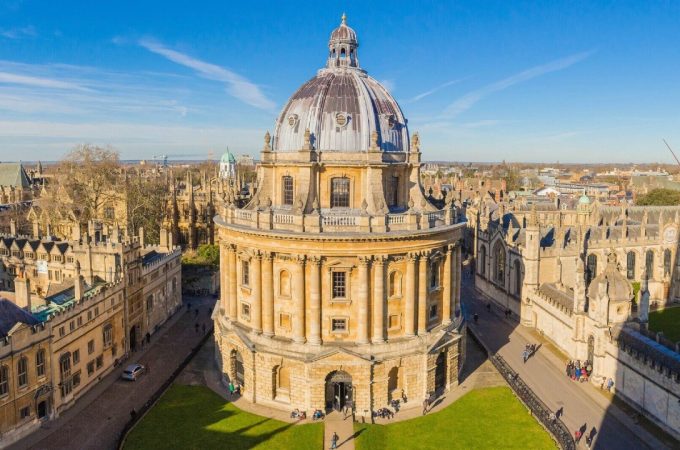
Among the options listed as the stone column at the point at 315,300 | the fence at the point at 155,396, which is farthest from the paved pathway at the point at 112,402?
the stone column at the point at 315,300

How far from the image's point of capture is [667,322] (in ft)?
182

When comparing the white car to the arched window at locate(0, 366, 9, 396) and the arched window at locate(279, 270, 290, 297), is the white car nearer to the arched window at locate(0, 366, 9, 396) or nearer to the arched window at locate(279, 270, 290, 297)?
the arched window at locate(0, 366, 9, 396)

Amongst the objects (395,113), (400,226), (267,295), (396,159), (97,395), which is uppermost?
(395,113)

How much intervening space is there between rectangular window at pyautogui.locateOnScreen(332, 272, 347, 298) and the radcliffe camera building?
74 millimetres

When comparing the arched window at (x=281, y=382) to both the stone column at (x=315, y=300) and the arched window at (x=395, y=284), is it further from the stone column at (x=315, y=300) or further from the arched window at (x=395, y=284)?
the arched window at (x=395, y=284)

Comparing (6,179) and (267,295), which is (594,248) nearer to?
(267,295)

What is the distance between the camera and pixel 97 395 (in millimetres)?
40500

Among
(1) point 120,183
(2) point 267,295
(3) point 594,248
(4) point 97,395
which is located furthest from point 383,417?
(1) point 120,183

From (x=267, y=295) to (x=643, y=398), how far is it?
25919 millimetres

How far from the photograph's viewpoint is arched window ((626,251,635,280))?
2557 inches

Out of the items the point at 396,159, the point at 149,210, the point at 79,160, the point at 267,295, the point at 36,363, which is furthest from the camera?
the point at 149,210

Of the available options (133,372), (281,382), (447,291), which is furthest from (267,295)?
(133,372)

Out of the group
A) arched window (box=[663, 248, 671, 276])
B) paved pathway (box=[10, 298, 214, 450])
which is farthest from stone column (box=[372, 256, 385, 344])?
arched window (box=[663, 248, 671, 276])

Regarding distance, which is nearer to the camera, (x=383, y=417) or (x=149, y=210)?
(x=383, y=417)
